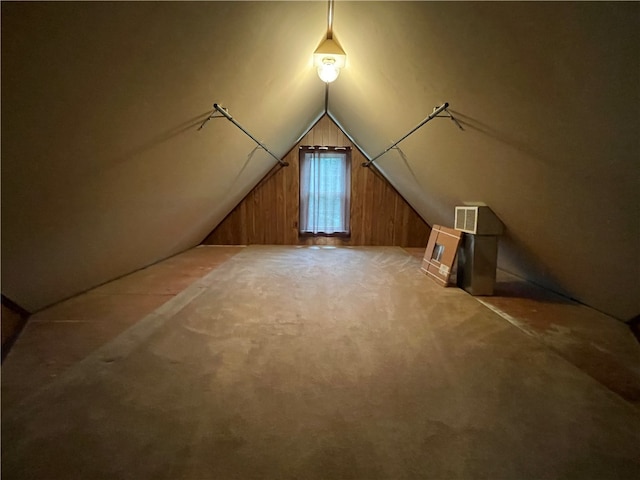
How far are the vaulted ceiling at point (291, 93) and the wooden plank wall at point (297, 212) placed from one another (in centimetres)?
236

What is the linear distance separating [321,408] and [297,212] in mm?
4661

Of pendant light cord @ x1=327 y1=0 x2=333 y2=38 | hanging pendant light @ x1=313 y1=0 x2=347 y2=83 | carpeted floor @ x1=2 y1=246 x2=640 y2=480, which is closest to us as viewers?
carpeted floor @ x1=2 y1=246 x2=640 y2=480

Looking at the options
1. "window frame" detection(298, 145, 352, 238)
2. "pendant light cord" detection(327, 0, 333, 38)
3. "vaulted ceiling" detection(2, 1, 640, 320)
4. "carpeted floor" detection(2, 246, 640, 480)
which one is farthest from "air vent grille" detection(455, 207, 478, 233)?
"window frame" detection(298, 145, 352, 238)

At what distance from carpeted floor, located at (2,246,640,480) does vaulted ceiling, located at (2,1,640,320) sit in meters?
0.77

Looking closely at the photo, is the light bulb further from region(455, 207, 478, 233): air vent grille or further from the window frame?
the window frame

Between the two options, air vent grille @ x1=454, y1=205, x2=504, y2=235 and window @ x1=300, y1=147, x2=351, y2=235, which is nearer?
air vent grille @ x1=454, y1=205, x2=504, y2=235

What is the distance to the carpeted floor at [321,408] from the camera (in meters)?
1.05

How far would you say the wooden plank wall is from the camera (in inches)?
226

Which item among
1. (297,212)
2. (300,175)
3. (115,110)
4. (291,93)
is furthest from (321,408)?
(300,175)

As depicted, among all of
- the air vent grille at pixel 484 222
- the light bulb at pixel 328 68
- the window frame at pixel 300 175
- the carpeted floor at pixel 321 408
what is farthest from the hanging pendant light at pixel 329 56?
the window frame at pixel 300 175

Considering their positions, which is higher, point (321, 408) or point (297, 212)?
point (297, 212)

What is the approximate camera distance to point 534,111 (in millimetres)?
1654

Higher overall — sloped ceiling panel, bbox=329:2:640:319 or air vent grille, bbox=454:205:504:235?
Result: sloped ceiling panel, bbox=329:2:640:319

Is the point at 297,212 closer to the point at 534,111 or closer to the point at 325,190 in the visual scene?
the point at 325,190
